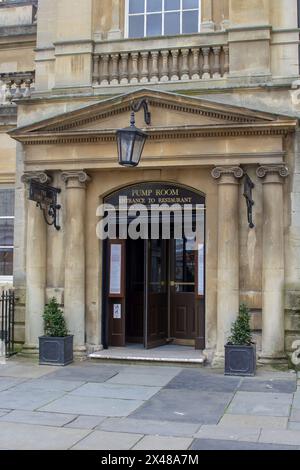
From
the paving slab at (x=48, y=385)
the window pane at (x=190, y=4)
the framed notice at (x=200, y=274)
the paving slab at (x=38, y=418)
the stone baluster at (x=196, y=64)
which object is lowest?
the paving slab at (x=38, y=418)

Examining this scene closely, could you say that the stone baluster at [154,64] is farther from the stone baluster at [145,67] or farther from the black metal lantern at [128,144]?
the black metal lantern at [128,144]

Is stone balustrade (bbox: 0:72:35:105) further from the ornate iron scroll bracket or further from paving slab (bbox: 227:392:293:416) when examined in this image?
paving slab (bbox: 227:392:293:416)

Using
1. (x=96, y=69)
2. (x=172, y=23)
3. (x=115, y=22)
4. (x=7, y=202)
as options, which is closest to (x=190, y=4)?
(x=172, y=23)

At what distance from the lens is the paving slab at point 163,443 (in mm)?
6004

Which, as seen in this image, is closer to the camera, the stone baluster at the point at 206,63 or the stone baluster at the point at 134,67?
the stone baluster at the point at 206,63

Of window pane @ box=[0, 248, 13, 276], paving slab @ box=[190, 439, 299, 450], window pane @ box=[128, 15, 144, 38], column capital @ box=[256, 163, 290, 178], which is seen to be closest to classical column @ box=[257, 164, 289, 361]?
column capital @ box=[256, 163, 290, 178]

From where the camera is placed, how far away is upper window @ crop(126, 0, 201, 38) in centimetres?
1164

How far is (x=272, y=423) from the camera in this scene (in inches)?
276

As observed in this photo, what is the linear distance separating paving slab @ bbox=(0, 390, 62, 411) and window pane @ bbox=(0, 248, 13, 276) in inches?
181

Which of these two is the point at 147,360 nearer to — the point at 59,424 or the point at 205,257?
the point at 205,257

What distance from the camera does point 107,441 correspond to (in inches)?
246

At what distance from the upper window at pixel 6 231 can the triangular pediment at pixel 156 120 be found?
1847 millimetres

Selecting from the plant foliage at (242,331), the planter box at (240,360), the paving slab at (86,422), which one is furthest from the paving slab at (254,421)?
the plant foliage at (242,331)
